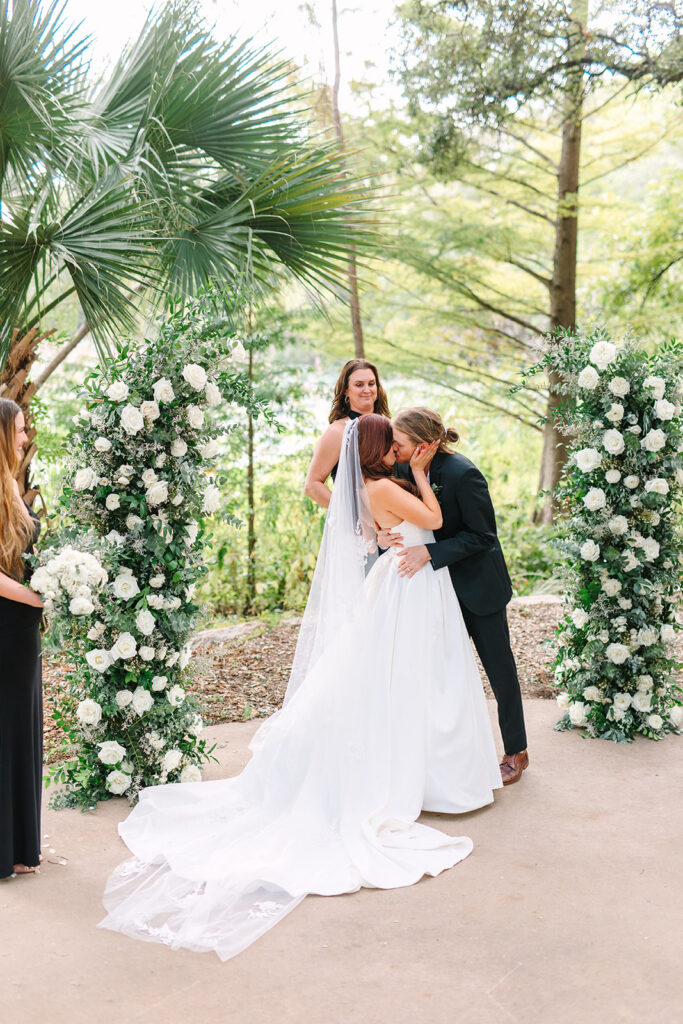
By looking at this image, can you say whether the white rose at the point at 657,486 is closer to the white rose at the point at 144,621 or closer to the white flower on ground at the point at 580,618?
the white flower on ground at the point at 580,618

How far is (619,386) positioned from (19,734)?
3.36m

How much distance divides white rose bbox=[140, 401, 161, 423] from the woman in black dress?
601mm

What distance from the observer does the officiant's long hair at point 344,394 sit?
5305mm

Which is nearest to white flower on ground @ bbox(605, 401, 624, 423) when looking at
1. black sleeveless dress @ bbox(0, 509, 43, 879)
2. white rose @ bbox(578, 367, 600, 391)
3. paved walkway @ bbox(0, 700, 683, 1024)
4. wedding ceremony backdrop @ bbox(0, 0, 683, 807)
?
wedding ceremony backdrop @ bbox(0, 0, 683, 807)

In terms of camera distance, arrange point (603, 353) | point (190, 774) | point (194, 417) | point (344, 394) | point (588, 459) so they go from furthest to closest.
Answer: point (344, 394) < point (588, 459) < point (603, 353) < point (190, 774) < point (194, 417)

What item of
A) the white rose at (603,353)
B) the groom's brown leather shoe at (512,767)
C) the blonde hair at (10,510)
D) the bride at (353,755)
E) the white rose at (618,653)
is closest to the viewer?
the blonde hair at (10,510)

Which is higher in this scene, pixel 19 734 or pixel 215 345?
pixel 215 345

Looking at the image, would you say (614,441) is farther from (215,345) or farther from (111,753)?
(111,753)

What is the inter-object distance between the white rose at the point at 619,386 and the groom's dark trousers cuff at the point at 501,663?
Result: 1.32m

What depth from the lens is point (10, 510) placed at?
11.5ft

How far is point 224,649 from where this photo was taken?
6.95 metres

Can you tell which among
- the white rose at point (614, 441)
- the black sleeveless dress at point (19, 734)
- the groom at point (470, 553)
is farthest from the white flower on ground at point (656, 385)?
the black sleeveless dress at point (19, 734)

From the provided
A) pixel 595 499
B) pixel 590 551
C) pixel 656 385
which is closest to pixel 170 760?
pixel 590 551

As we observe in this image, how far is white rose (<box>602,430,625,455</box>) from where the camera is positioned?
479 cm
